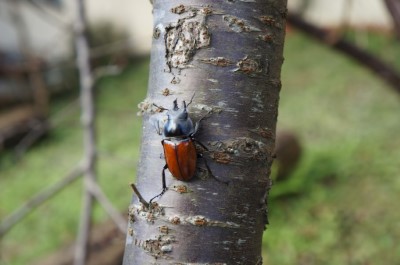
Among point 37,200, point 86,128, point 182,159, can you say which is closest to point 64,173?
point 86,128

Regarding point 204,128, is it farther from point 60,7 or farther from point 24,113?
point 60,7

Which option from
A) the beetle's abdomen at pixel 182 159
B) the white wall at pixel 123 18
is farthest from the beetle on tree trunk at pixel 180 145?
the white wall at pixel 123 18

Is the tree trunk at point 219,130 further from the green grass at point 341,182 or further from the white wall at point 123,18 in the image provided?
the white wall at point 123,18

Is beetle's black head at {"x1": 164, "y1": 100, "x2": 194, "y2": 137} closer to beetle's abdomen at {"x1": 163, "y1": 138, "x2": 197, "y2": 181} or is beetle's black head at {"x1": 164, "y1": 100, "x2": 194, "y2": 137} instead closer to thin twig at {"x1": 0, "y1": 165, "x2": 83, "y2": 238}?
beetle's abdomen at {"x1": 163, "y1": 138, "x2": 197, "y2": 181}

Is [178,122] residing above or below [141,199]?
above

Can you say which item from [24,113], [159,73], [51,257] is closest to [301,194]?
[51,257]

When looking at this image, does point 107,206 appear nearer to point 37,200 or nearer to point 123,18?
point 37,200
